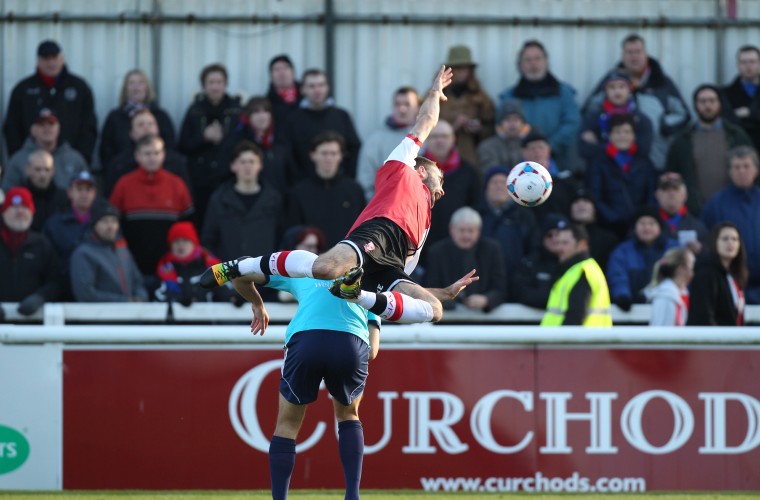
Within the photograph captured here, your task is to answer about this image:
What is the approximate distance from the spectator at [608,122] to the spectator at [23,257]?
204 inches

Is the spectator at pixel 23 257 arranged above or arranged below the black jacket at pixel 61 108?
below

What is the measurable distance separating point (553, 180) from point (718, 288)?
7.63ft

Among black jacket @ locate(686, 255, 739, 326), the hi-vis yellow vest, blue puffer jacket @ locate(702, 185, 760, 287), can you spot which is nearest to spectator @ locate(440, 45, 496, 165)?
blue puffer jacket @ locate(702, 185, 760, 287)

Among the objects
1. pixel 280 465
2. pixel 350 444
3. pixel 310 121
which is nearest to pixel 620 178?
pixel 310 121

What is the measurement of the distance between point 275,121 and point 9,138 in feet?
8.86

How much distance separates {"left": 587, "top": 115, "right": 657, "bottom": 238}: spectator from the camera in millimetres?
13500

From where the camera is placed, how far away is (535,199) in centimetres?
957

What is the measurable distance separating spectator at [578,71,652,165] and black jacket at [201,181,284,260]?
10.2ft

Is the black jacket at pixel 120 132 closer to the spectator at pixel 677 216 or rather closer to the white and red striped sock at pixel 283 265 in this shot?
the spectator at pixel 677 216

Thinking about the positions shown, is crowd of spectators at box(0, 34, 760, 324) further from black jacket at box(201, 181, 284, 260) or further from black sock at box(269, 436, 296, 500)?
black sock at box(269, 436, 296, 500)

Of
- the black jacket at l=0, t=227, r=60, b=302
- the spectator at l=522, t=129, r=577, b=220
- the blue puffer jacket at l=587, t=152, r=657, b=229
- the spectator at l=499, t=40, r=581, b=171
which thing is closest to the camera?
the black jacket at l=0, t=227, r=60, b=302

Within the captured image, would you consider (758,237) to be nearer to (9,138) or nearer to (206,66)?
(206,66)

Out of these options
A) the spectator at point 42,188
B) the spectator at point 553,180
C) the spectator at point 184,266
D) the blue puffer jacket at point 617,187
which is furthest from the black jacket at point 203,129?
the blue puffer jacket at point 617,187

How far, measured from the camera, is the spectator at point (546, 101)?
563 inches
